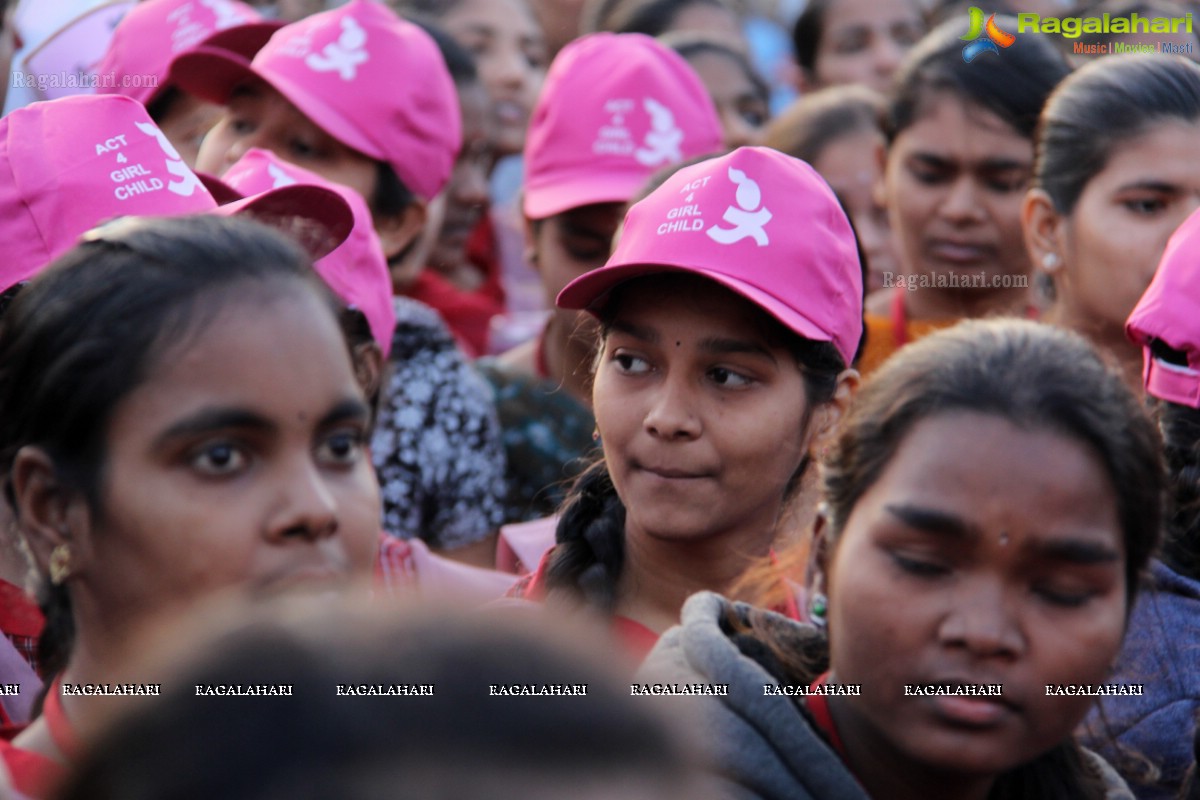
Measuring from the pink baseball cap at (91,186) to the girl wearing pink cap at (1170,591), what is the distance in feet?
5.23

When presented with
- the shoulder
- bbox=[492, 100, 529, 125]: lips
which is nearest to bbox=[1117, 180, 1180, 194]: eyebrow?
the shoulder

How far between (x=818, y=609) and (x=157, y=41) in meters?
2.76

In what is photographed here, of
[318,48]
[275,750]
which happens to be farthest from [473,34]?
[275,750]

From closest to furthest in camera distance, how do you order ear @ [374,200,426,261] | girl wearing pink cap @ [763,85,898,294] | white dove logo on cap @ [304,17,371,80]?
1. white dove logo on cap @ [304,17,371,80]
2. ear @ [374,200,426,261]
3. girl wearing pink cap @ [763,85,898,294]

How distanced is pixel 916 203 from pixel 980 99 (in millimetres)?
363

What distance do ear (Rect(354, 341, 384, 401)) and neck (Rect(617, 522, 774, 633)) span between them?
0.62 m

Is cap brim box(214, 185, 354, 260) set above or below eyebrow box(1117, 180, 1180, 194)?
above

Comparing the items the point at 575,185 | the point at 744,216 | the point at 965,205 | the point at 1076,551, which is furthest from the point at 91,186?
the point at 965,205

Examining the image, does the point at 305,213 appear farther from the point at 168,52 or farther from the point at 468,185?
the point at 468,185

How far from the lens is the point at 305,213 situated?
9.20ft

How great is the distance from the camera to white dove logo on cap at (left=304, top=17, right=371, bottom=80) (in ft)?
13.3

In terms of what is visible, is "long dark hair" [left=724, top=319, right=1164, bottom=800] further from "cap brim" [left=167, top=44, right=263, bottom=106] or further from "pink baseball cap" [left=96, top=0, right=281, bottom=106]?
"pink baseball cap" [left=96, top=0, right=281, bottom=106]

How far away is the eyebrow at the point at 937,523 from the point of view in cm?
190

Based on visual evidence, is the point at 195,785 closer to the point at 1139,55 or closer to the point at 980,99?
the point at 1139,55
